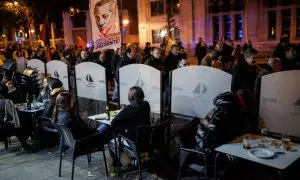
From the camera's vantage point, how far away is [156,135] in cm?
565

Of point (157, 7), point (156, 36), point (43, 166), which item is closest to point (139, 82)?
point (43, 166)

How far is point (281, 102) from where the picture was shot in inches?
203

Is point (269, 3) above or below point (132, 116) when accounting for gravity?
above

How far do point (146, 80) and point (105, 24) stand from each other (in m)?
1.72

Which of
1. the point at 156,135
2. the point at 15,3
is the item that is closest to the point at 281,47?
the point at 156,135

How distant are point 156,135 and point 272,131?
187cm

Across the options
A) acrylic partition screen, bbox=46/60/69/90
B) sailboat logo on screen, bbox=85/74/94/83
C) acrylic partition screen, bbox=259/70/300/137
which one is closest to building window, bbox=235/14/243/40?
acrylic partition screen, bbox=46/60/69/90

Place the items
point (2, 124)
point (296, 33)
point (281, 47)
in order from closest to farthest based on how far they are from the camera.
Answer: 1. point (2, 124)
2. point (281, 47)
3. point (296, 33)

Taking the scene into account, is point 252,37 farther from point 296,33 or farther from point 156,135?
point 156,135

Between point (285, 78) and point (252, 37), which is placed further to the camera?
point (252, 37)

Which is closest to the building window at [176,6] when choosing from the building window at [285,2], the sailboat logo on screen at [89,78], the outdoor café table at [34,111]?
the building window at [285,2]

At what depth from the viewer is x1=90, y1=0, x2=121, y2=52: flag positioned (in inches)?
290

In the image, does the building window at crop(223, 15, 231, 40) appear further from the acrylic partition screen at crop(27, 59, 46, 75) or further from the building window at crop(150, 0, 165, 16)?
the acrylic partition screen at crop(27, 59, 46, 75)

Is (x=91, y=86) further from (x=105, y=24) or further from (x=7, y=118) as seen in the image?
(x=7, y=118)
